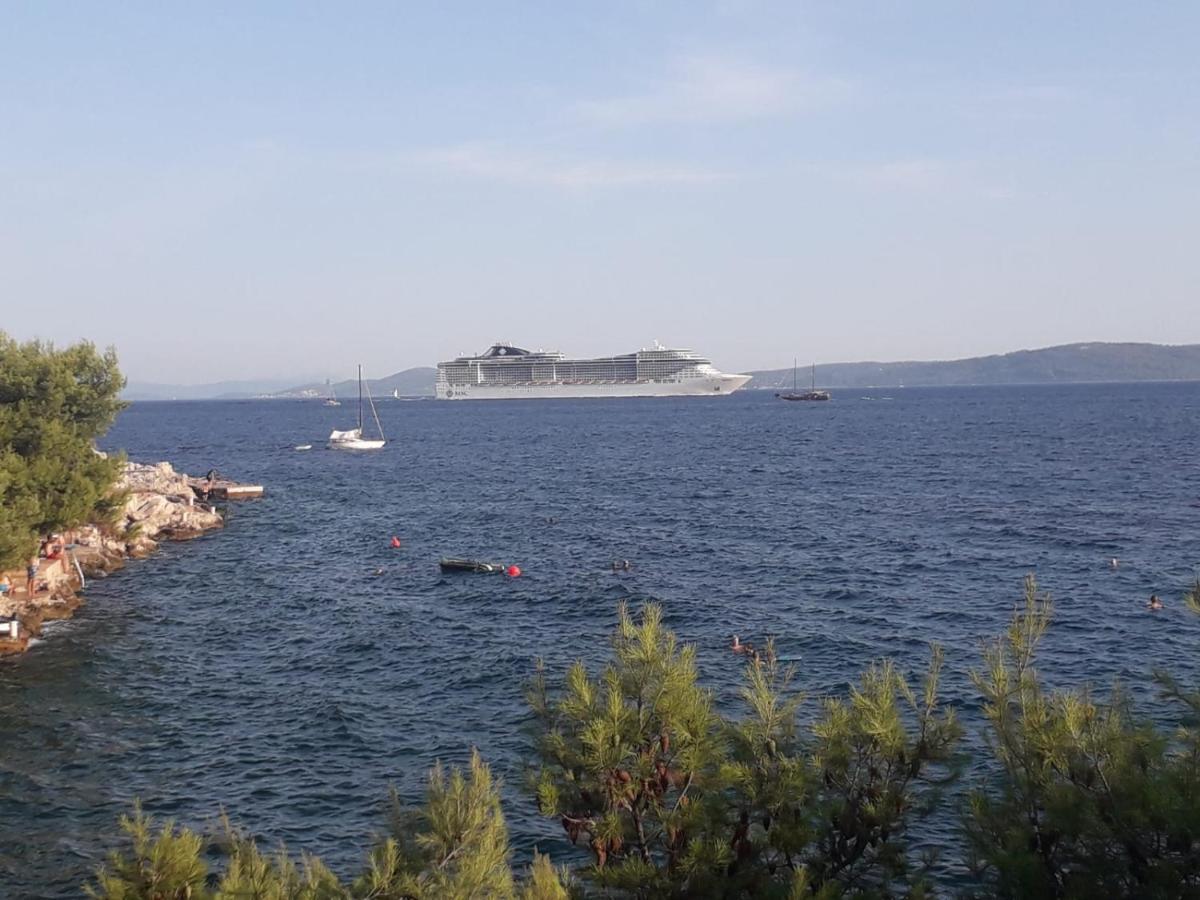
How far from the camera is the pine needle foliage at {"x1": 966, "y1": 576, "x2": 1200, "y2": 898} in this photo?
340 inches

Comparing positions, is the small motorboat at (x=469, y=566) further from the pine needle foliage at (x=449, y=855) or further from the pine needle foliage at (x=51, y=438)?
the pine needle foliage at (x=449, y=855)

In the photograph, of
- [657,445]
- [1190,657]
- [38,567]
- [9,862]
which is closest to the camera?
[9,862]

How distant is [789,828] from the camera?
1027 centimetres

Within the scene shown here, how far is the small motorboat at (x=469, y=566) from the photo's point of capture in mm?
38125

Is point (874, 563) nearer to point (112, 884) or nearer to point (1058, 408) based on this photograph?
point (112, 884)

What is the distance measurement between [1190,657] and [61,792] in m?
26.4

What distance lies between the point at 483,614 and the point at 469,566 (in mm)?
6561

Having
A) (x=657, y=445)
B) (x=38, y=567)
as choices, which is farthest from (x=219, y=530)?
(x=657, y=445)

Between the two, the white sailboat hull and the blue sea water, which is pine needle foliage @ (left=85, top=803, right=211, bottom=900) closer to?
the blue sea water

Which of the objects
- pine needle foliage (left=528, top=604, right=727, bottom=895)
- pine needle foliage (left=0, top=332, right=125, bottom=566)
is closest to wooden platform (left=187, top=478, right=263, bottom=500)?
pine needle foliage (left=0, top=332, right=125, bottom=566)

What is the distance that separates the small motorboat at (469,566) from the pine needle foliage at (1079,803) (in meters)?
28.9

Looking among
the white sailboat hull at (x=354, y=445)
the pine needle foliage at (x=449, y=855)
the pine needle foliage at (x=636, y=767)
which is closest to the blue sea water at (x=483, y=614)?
the pine needle foliage at (x=636, y=767)

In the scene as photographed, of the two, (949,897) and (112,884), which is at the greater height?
(112,884)

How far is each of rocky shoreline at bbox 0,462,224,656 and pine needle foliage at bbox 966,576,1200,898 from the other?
27.2 meters
